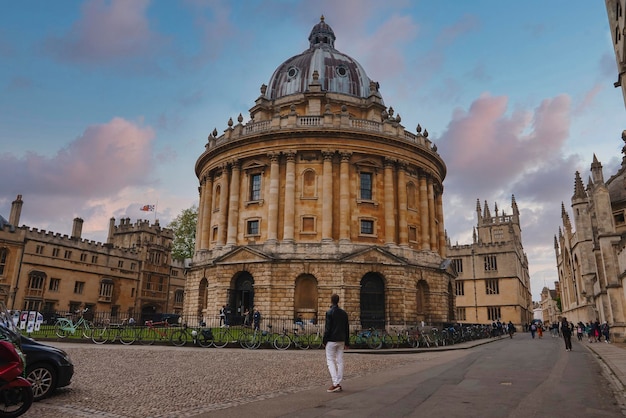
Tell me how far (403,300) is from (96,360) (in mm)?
22417

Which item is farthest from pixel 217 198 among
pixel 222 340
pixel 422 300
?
pixel 222 340

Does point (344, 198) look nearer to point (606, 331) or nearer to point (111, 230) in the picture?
point (606, 331)

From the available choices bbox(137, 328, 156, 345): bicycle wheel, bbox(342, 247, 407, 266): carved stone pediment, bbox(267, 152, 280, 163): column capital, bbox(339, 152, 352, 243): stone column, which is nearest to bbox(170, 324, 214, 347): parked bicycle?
bbox(137, 328, 156, 345): bicycle wheel

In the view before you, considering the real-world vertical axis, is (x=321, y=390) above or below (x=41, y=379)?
below

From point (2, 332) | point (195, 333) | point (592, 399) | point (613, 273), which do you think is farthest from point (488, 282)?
point (2, 332)

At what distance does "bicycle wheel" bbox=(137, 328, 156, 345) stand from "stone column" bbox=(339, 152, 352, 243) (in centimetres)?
1501

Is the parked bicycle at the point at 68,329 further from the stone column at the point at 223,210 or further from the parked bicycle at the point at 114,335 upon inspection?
the stone column at the point at 223,210

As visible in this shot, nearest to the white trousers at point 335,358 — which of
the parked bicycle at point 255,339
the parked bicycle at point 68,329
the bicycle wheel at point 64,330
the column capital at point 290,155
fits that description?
the parked bicycle at point 255,339

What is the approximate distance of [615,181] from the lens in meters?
45.2

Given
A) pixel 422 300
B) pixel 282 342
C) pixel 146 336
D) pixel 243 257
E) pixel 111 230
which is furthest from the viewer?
pixel 111 230

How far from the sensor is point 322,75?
4338cm

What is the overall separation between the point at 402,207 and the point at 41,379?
99.1 ft

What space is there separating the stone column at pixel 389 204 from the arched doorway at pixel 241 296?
11.0 m

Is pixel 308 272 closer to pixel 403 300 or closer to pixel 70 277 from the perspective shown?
pixel 403 300
